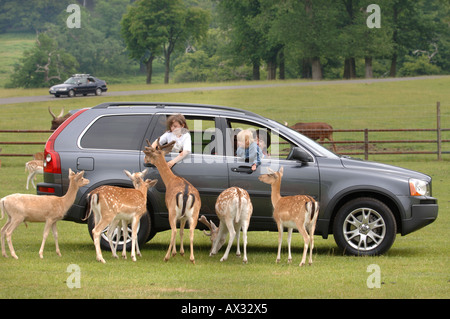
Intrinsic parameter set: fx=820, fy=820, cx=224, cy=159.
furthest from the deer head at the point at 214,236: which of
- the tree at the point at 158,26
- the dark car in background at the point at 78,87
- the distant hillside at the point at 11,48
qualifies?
the distant hillside at the point at 11,48

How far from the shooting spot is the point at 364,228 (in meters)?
10.4

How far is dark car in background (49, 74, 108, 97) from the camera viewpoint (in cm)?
5069

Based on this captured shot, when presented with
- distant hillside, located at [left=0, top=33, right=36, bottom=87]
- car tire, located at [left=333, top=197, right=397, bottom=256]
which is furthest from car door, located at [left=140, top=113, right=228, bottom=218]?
distant hillside, located at [left=0, top=33, right=36, bottom=87]

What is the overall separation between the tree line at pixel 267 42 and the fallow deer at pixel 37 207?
49.0 metres

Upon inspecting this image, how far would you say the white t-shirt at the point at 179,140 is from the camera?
10.5 metres

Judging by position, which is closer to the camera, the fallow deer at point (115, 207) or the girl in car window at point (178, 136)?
the fallow deer at point (115, 207)

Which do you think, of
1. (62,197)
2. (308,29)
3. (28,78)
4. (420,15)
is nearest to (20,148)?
(62,197)

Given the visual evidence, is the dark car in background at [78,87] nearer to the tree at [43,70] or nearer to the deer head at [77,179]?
the tree at [43,70]

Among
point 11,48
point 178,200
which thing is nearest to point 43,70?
point 11,48

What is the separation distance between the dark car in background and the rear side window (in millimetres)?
40840

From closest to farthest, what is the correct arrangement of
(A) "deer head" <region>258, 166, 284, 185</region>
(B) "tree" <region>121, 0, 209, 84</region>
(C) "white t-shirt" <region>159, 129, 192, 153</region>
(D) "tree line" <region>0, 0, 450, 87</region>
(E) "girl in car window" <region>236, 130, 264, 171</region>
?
(A) "deer head" <region>258, 166, 284, 185</region>, (E) "girl in car window" <region>236, 130, 264, 171</region>, (C) "white t-shirt" <region>159, 129, 192, 153</region>, (D) "tree line" <region>0, 0, 450, 87</region>, (B) "tree" <region>121, 0, 209, 84</region>

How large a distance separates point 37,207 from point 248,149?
107 inches

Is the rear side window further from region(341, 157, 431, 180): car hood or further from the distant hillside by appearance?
the distant hillside

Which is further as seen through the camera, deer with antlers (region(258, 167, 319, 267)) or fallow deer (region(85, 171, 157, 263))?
fallow deer (region(85, 171, 157, 263))
